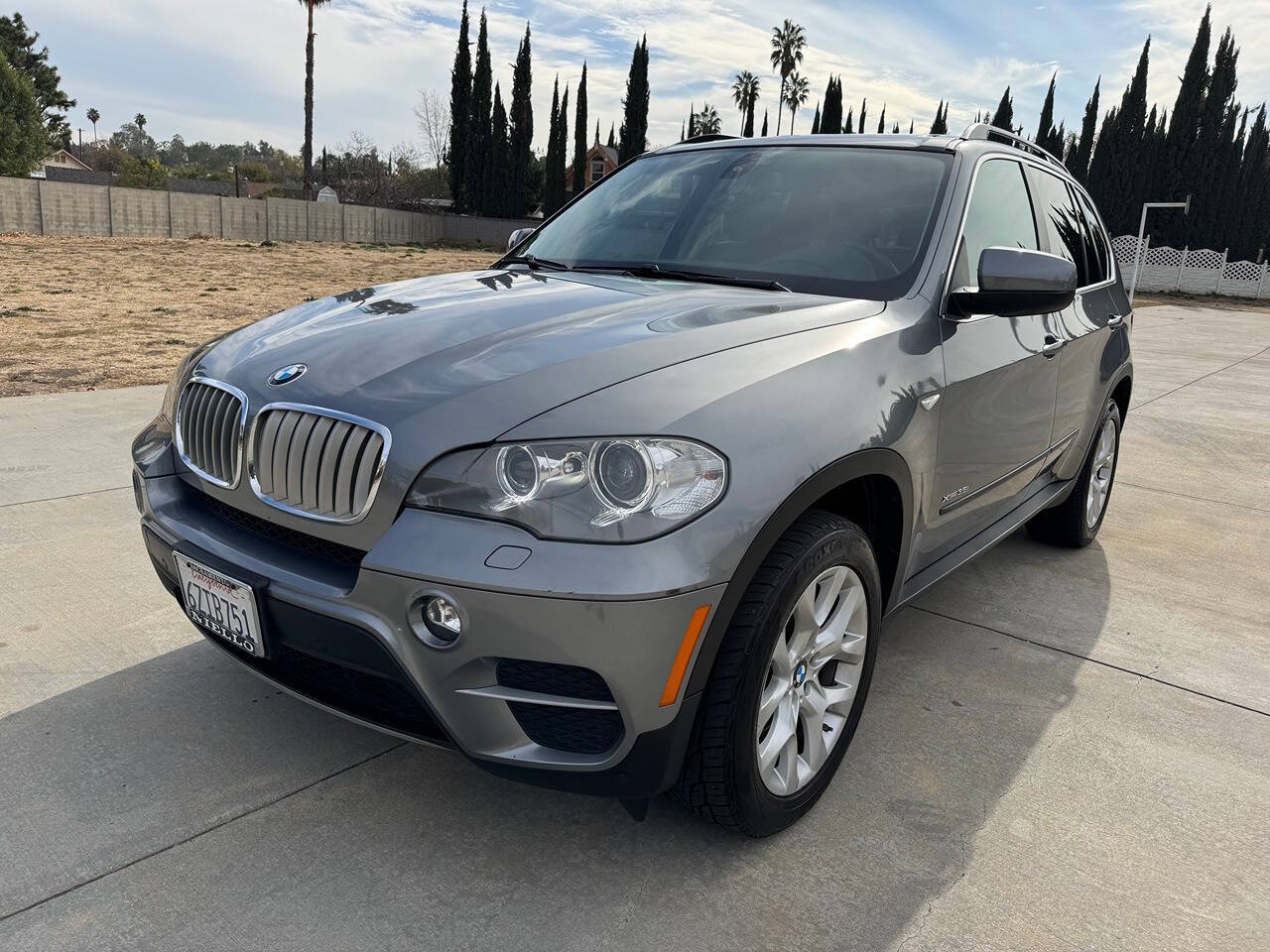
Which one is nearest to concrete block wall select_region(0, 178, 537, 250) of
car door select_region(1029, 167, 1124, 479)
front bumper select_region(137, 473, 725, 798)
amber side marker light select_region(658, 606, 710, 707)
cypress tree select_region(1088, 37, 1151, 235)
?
cypress tree select_region(1088, 37, 1151, 235)

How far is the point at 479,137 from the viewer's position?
159ft

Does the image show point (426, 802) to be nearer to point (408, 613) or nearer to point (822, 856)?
point (408, 613)

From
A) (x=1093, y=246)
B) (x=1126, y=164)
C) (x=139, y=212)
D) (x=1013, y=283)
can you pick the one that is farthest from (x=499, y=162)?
A: (x=1013, y=283)

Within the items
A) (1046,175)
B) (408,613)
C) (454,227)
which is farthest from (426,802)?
(454,227)

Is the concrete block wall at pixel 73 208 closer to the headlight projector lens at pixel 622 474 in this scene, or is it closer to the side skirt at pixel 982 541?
the side skirt at pixel 982 541

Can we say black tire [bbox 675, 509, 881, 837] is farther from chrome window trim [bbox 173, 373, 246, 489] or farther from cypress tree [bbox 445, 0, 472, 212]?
cypress tree [bbox 445, 0, 472, 212]

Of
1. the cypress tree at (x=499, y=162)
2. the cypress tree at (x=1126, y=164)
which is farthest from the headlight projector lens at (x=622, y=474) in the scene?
the cypress tree at (x=499, y=162)

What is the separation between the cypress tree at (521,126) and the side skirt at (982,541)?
155ft

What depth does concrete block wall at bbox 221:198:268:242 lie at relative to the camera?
34906 mm

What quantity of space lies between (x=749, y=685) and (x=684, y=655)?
0.21 m

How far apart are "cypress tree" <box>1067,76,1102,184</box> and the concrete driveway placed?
160ft

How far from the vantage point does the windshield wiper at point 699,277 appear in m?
2.87

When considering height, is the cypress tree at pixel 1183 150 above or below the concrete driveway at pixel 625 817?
above

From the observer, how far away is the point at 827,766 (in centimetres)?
243
